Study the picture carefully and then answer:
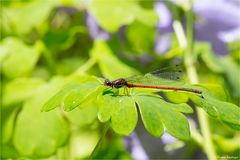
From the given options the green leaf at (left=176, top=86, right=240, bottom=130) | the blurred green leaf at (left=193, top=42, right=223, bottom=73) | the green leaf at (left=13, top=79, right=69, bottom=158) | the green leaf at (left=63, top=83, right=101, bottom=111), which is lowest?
the green leaf at (left=13, top=79, right=69, bottom=158)

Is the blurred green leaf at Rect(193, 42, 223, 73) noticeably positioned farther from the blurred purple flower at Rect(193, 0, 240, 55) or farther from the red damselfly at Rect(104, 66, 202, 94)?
the red damselfly at Rect(104, 66, 202, 94)

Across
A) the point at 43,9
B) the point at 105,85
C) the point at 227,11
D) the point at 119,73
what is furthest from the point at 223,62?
the point at 105,85

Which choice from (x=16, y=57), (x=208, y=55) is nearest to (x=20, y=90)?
(x=16, y=57)

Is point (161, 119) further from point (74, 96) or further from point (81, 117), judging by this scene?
point (81, 117)

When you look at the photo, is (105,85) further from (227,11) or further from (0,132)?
(227,11)

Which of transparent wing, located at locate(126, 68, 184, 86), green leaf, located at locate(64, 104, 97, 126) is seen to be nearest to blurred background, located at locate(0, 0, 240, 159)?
green leaf, located at locate(64, 104, 97, 126)

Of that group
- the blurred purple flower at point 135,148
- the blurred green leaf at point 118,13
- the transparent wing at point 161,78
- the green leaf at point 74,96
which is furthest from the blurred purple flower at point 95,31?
the green leaf at point 74,96

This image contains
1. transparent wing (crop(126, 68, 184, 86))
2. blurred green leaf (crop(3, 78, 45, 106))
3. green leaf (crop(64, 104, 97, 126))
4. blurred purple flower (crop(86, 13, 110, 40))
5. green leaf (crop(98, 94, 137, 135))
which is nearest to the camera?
green leaf (crop(98, 94, 137, 135))

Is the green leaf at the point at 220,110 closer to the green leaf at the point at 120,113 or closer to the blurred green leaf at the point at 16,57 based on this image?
the green leaf at the point at 120,113
